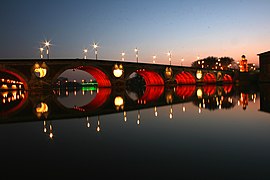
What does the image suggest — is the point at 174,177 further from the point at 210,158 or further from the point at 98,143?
the point at 98,143

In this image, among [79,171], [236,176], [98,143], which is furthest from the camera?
[98,143]

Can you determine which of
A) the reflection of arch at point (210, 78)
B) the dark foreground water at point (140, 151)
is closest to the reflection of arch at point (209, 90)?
the dark foreground water at point (140, 151)

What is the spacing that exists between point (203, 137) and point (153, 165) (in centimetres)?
303

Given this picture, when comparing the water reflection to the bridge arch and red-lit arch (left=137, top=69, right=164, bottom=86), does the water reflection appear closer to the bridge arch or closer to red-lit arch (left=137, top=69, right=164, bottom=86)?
the bridge arch

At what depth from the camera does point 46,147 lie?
6.62 m

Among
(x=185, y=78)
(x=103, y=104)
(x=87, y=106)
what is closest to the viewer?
(x=87, y=106)

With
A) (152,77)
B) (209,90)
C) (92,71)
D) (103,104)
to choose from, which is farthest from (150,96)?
(152,77)

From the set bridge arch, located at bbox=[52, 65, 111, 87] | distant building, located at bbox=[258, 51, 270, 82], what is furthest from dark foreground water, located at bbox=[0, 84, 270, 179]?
distant building, located at bbox=[258, 51, 270, 82]

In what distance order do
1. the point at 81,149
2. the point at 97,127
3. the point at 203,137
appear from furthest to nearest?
1. the point at 97,127
2. the point at 203,137
3. the point at 81,149

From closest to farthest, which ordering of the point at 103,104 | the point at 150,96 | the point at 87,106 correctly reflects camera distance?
the point at 87,106 → the point at 103,104 → the point at 150,96

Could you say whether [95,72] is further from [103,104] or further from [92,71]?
[103,104]

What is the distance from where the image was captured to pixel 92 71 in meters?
51.7

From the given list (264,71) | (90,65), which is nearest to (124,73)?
(90,65)

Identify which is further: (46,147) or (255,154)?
(46,147)
